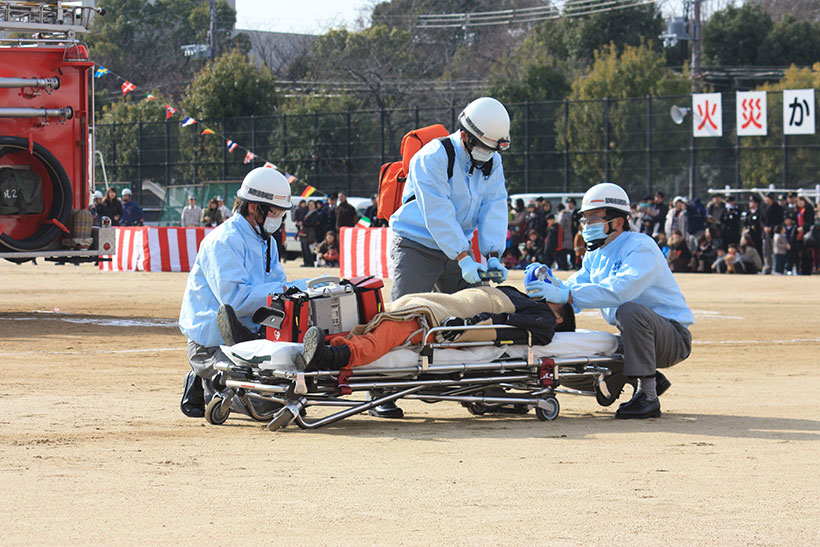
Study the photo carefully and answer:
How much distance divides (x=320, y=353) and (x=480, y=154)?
196 centimetres

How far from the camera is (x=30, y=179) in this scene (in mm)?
15898

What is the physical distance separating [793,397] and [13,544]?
21.7 feet

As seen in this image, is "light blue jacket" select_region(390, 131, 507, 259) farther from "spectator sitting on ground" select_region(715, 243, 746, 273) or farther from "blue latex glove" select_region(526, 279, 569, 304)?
"spectator sitting on ground" select_region(715, 243, 746, 273)

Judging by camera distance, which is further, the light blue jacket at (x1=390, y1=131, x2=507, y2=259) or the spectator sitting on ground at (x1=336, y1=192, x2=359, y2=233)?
the spectator sitting on ground at (x1=336, y1=192, x2=359, y2=233)

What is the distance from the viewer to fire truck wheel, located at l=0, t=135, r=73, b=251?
15.8 m

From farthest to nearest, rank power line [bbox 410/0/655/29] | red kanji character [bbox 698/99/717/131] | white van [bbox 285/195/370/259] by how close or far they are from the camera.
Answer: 1. power line [bbox 410/0/655/29]
2. white van [bbox 285/195/370/259]
3. red kanji character [bbox 698/99/717/131]

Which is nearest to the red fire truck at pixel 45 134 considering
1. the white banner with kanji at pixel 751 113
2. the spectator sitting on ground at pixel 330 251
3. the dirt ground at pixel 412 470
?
the dirt ground at pixel 412 470

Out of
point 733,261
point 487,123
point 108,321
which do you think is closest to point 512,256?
point 733,261

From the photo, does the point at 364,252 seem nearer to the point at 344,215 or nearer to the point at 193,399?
the point at 344,215

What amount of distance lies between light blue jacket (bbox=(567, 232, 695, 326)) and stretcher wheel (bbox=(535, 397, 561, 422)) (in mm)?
697

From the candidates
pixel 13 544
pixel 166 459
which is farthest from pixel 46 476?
pixel 13 544

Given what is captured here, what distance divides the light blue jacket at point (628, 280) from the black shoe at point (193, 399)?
2.64 m

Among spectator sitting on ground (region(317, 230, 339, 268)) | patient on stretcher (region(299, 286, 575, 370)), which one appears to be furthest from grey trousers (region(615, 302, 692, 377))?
spectator sitting on ground (region(317, 230, 339, 268))

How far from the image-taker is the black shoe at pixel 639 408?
8758 mm
